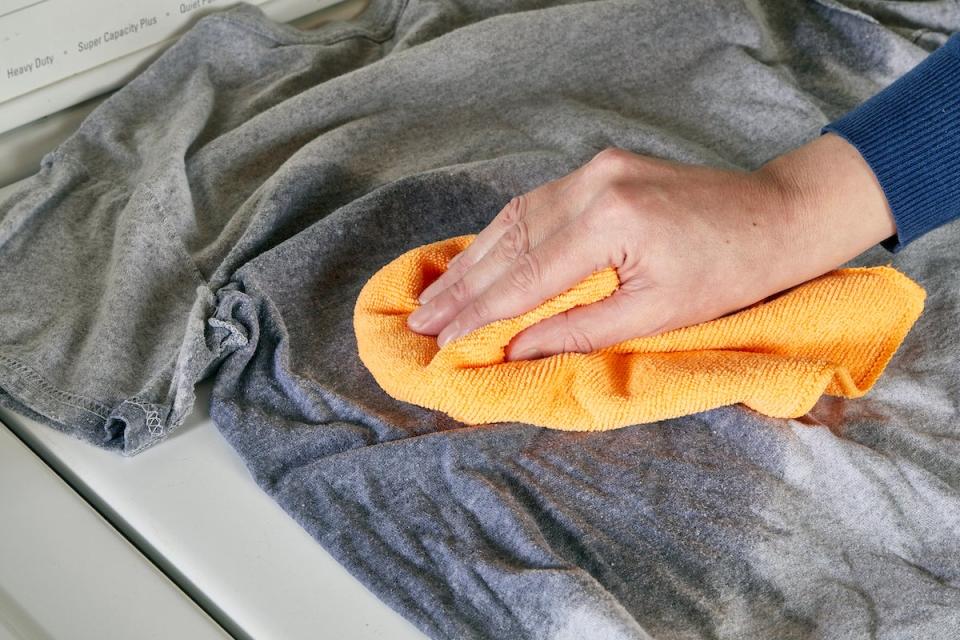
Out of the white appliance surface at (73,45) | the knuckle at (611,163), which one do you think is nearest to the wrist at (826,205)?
the knuckle at (611,163)

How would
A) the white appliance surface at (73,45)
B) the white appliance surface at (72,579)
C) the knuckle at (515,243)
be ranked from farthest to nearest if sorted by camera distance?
the white appliance surface at (73,45) → the knuckle at (515,243) → the white appliance surface at (72,579)

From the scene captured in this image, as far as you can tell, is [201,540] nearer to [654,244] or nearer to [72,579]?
[72,579]

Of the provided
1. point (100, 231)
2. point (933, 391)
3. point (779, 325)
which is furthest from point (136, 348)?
point (933, 391)

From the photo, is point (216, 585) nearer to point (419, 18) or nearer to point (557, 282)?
point (557, 282)

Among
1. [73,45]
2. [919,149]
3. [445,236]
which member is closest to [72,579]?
[445,236]

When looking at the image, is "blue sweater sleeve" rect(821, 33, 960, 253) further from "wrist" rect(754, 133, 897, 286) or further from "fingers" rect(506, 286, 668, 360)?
"fingers" rect(506, 286, 668, 360)

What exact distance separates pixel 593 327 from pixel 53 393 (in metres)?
0.38

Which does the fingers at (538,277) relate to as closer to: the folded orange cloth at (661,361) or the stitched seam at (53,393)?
the folded orange cloth at (661,361)

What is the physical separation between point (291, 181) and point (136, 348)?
0.18 metres

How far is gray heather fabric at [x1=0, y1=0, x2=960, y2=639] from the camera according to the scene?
62 centimetres

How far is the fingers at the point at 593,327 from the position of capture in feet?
2.23

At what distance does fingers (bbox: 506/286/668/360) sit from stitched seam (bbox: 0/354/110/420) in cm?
28

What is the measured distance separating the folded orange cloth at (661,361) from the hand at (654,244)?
1 centimetres

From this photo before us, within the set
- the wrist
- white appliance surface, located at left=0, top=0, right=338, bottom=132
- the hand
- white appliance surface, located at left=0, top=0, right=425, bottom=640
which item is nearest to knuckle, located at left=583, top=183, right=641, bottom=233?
the hand
